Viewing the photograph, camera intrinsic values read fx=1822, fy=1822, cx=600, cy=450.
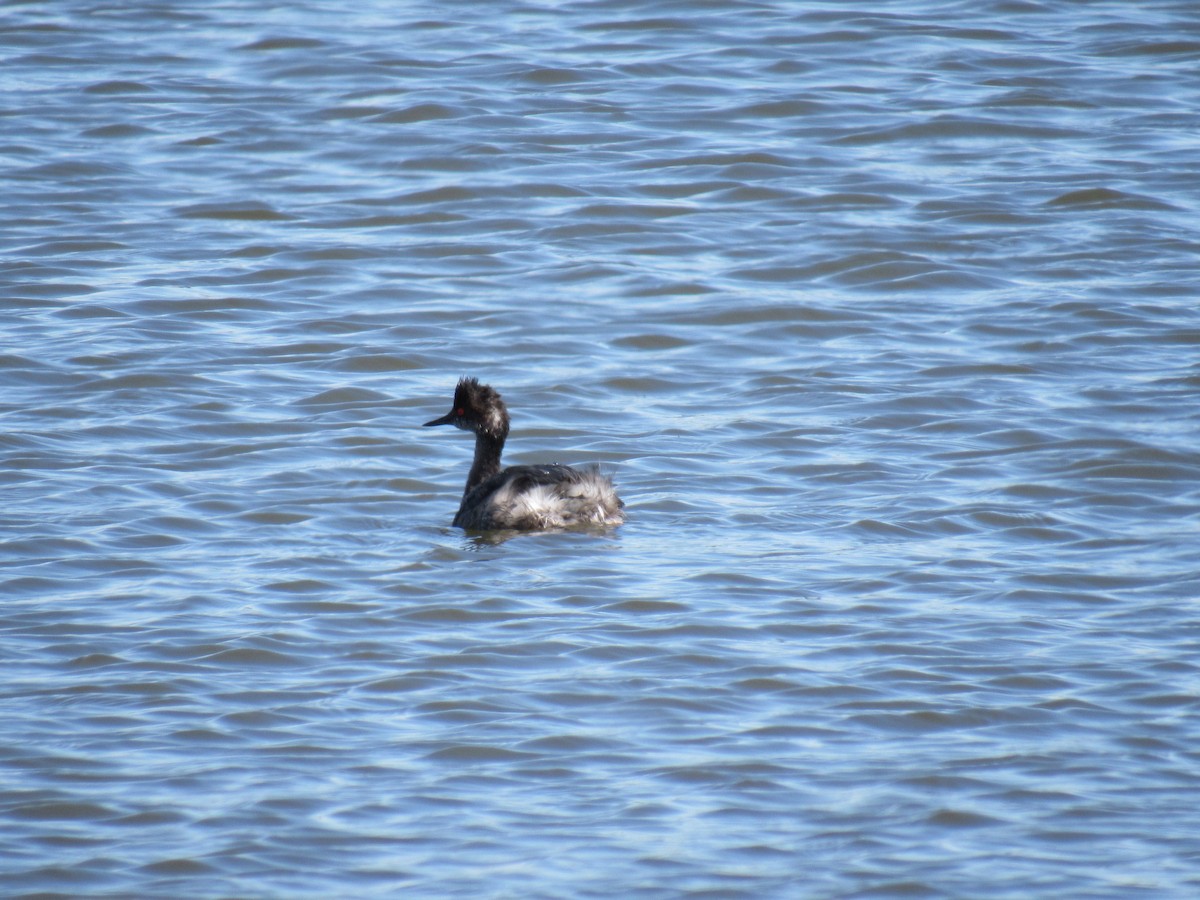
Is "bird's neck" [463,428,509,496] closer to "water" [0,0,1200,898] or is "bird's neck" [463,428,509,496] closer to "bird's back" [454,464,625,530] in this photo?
"water" [0,0,1200,898]

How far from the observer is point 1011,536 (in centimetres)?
803

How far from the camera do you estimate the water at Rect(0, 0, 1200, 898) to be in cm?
535

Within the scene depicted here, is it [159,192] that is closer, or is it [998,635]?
[998,635]

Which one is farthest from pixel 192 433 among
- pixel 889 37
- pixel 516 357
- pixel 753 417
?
pixel 889 37

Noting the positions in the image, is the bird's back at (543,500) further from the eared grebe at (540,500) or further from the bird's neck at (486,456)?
the bird's neck at (486,456)

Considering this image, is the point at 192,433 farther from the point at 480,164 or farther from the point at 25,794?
the point at 480,164

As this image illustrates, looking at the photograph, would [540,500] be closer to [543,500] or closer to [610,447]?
[543,500]

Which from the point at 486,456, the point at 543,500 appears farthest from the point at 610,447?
the point at 543,500

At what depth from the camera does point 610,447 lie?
9.40 meters

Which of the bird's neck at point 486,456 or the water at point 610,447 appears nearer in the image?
the water at point 610,447

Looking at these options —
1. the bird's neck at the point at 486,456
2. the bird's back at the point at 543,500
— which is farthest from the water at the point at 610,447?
the bird's neck at the point at 486,456

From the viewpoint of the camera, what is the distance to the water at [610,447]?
535cm

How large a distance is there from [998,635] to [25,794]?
3.49 metres

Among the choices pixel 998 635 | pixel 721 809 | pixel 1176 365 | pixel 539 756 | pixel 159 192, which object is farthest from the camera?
pixel 159 192
